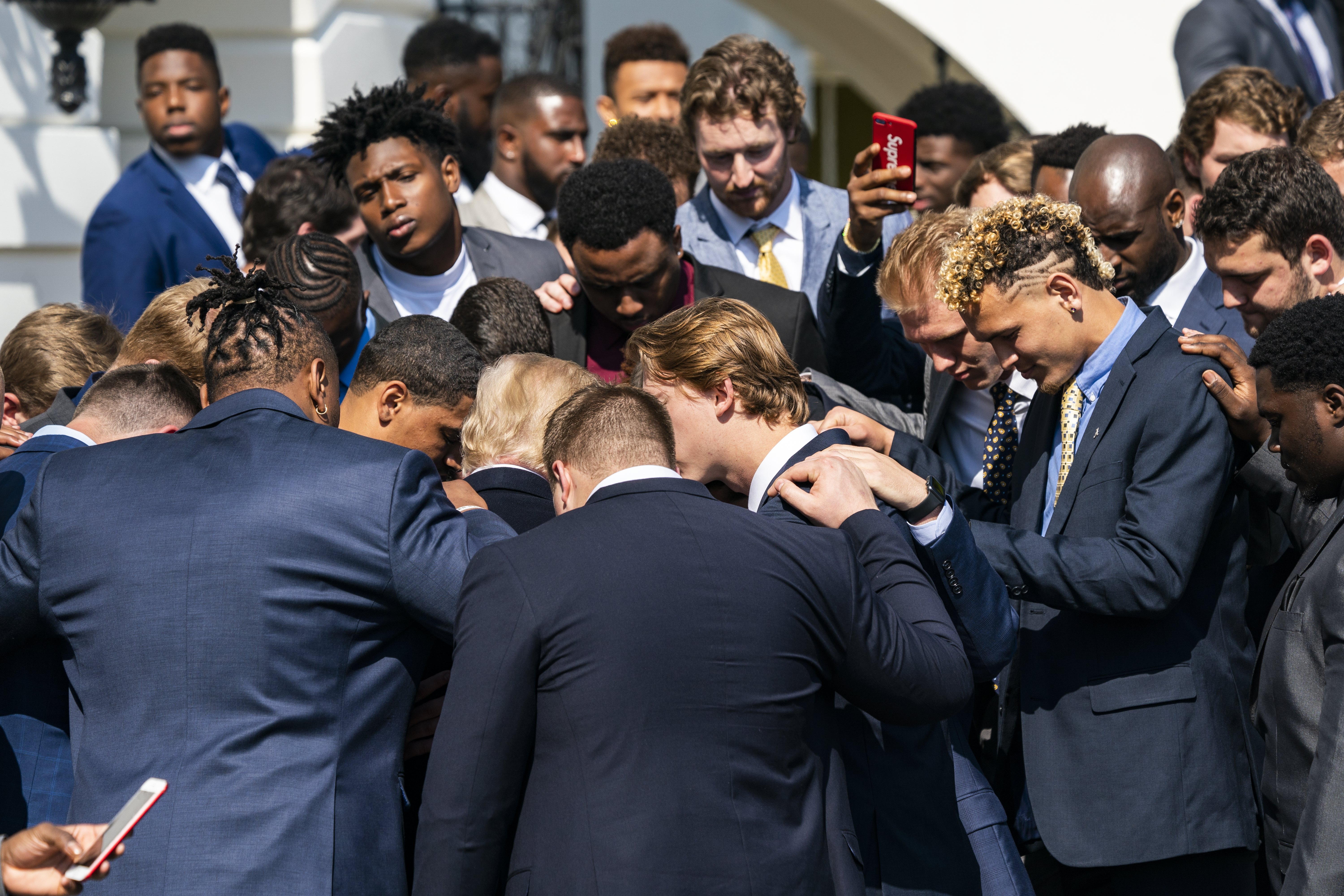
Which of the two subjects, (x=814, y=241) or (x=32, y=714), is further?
(x=814, y=241)

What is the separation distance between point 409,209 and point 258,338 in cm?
203

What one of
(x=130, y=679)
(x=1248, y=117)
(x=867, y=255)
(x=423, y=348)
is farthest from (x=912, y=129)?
(x=130, y=679)

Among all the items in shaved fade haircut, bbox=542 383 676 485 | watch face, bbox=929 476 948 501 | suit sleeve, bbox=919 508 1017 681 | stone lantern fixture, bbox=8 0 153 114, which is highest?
stone lantern fixture, bbox=8 0 153 114

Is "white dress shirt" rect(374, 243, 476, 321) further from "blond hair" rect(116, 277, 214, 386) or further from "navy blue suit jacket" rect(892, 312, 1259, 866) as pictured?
"navy blue suit jacket" rect(892, 312, 1259, 866)

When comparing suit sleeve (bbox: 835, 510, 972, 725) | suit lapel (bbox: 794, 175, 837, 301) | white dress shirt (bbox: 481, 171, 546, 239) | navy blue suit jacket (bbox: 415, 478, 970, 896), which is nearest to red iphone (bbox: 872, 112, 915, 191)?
suit lapel (bbox: 794, 175, 837, 301)

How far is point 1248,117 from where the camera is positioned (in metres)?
5.05

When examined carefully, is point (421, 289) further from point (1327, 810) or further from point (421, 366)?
point (1327, 810)

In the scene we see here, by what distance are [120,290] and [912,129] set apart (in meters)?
3.42

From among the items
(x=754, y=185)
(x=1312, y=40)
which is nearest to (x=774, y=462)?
(x=754, y=185)

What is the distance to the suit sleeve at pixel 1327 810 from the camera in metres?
2.52

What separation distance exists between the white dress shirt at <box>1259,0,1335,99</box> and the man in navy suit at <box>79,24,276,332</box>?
5.10 meters

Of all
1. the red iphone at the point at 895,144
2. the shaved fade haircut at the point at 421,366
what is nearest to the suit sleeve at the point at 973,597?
the shaved fade haircut at the point at 421,366

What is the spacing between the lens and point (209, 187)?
637 centimetres

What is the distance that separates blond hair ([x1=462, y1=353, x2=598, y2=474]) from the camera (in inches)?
132
